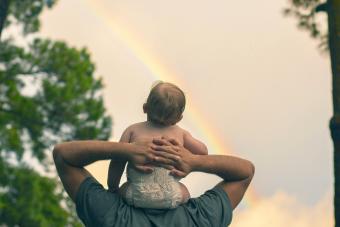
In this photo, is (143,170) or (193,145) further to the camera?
(193,145)

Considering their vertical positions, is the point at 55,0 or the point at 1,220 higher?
the point at 55,0

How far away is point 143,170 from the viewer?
3303 mm

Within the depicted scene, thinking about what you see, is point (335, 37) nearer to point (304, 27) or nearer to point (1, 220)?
point (304, 27)

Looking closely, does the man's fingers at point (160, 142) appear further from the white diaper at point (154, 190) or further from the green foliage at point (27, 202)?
the green foliage at point (27, 202)

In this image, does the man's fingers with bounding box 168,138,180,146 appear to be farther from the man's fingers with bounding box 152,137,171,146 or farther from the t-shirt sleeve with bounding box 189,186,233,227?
the t-shirt sleeve with bounding box 189,186,233,227

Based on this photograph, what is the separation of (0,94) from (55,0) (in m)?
3.85

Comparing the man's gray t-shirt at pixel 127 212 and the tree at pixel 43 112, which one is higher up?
the tree at pixel 43 112

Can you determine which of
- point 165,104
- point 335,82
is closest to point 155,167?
point 165,104

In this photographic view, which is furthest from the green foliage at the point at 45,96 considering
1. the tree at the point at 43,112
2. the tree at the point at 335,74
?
the tree at the point at 335,74

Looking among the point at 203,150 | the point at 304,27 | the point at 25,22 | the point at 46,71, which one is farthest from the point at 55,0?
the point at 203,150

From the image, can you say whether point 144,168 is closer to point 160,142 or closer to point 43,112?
point 160,142

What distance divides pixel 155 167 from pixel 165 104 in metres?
0.28

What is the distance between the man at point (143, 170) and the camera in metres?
3.31

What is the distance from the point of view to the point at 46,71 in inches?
927
